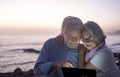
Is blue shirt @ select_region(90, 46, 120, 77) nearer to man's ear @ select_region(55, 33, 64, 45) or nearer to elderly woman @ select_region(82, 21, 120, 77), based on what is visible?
elderly woman @ select_region(82, 21, 120, 77)

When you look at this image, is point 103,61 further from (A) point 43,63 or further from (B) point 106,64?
(A) point 43,63

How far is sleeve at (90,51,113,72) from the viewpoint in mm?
2203

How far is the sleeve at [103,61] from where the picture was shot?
2203 mm

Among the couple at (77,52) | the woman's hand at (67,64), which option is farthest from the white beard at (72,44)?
the woman's hand at (67,64)

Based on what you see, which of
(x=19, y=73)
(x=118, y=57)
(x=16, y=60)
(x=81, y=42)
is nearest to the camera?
(x=81, y=42)

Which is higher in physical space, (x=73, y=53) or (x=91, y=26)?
(x=91, y=26)

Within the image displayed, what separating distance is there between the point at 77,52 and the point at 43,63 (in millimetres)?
254

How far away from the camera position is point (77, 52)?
7.93ft

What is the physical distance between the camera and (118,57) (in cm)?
771

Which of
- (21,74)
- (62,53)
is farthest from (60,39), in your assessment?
(21,74)

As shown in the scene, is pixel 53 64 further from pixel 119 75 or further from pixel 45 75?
pixel 119 75

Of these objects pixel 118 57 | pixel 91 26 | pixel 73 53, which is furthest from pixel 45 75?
pixel 118 57

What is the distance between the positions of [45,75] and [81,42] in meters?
0.35

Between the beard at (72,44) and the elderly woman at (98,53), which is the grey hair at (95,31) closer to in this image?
the elderly woman at (98,53)
